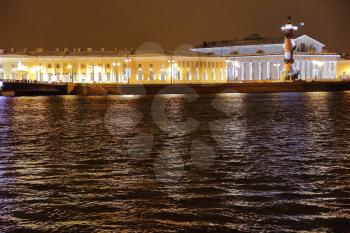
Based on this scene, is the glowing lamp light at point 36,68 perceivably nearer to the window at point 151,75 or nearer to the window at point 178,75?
the window at point 151,75

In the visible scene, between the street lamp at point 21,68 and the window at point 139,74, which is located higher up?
the street lamp at point 21,68

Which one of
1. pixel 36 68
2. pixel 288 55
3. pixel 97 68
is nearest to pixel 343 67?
pixel 288 55

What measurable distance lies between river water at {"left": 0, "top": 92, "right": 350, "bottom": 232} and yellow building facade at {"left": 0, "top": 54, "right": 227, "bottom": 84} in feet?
265

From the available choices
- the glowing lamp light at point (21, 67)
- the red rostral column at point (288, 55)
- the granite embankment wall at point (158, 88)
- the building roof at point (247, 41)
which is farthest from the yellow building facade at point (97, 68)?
A: the building roof at point (247, 41)

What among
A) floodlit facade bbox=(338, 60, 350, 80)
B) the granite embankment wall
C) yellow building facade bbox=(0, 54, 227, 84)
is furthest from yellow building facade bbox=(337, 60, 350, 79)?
yellow building facade bbox=(0, 54, 227, 84)

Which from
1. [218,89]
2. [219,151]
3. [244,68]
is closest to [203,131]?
[219,151]

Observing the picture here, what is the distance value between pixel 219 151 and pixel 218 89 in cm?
7801

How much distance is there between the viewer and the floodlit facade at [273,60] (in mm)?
111512

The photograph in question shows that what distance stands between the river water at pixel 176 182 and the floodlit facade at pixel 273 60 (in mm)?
89852

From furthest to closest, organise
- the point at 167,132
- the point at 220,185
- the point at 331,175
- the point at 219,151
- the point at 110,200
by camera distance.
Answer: the point at 167,132 → the point at 219,151 → the point at 331,175 → the point at 220,185 → the point at 110,200

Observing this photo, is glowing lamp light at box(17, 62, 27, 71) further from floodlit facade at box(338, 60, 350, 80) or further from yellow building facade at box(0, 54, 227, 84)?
floodlit facade at box(338, 60, 350, 80)

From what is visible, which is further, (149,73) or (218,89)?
(149,73)

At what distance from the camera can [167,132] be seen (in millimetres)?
24438

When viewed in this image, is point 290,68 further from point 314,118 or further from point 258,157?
point 258,157
